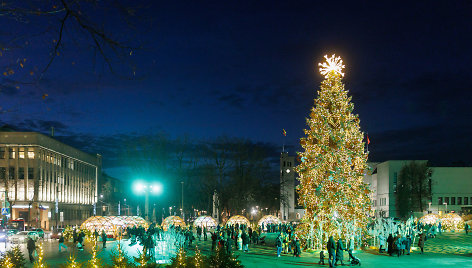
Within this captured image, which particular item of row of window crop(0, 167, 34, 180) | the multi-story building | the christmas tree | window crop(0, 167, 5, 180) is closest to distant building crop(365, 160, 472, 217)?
the multi-story building

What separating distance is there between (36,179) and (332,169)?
54.1 metres

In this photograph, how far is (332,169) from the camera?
31.2 metres

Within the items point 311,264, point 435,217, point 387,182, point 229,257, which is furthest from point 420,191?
point 229,257

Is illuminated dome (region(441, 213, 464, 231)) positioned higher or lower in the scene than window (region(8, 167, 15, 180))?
lower

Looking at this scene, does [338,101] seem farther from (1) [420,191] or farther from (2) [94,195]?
(2) [94,195]

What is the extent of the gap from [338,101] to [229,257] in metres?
18.2

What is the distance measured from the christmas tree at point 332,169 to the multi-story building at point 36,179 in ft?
145

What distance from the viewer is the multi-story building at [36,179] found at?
70.8 m

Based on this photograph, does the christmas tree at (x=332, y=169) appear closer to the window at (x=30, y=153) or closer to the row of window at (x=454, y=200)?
the window at (x=30, y=153)

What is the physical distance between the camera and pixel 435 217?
65.0 m

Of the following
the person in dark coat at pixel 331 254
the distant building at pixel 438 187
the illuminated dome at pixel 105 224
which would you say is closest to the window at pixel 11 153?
the illuminated dome at pixel 105 224

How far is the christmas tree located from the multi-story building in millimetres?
44346

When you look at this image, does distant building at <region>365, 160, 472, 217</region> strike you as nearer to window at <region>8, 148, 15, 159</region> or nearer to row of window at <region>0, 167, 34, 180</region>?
row of window at <region>0, 167, 34, 180</region>

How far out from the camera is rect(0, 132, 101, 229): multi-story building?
7081cm
